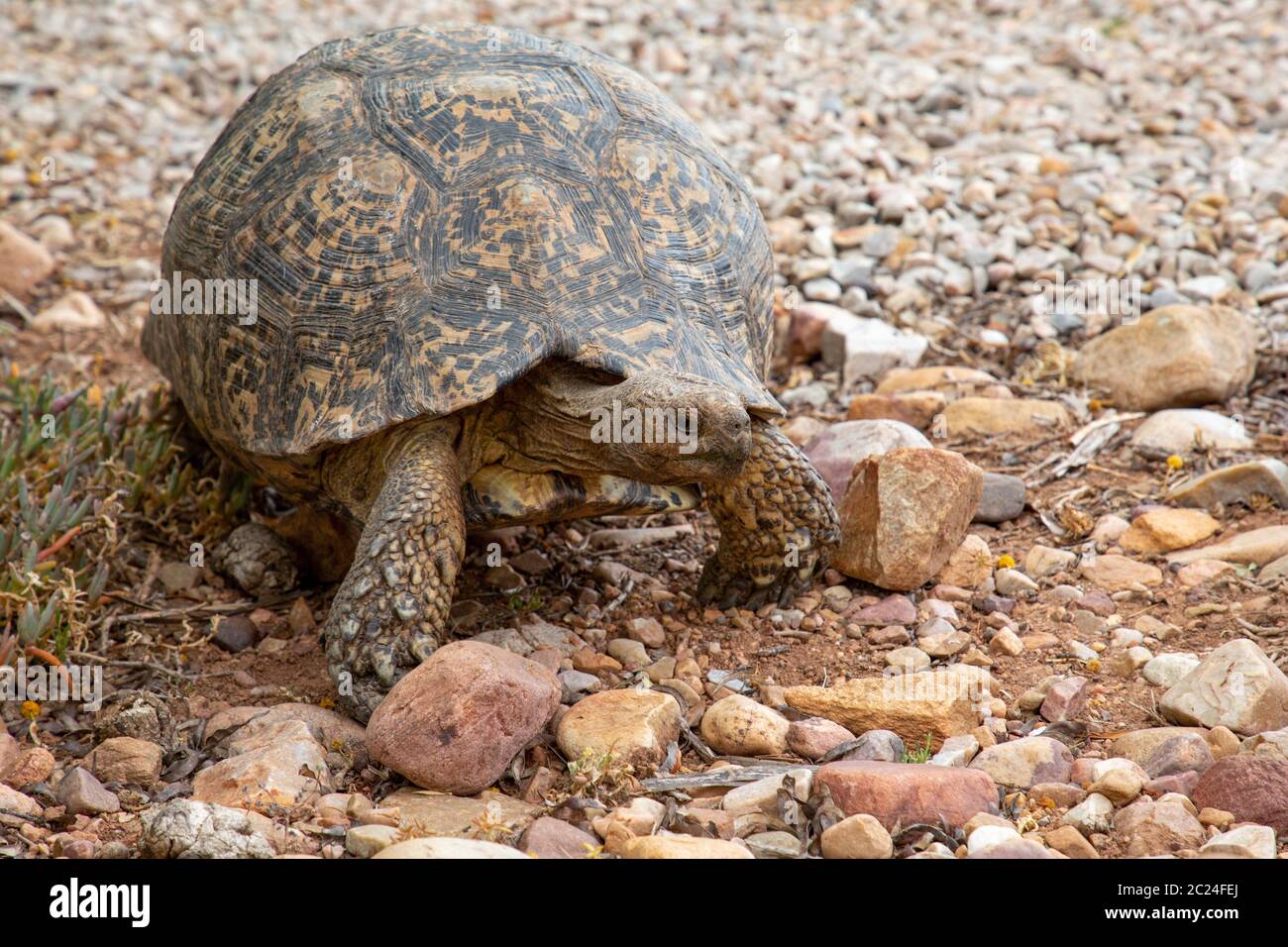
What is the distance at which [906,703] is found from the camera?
3.61 metres

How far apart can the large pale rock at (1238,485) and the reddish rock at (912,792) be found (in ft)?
7.27

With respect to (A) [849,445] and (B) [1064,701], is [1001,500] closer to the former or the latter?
(A) [849,445]

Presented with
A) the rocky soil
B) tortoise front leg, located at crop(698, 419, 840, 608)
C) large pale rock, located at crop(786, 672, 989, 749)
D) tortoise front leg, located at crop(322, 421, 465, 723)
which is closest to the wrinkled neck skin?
tortoise front leg, located at crop(322, 421, 465, 723)

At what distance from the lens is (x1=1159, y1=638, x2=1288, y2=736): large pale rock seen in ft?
11.2

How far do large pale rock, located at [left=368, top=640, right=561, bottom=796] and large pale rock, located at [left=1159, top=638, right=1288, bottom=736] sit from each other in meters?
1.76

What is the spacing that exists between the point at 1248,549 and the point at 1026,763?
1.65 meters

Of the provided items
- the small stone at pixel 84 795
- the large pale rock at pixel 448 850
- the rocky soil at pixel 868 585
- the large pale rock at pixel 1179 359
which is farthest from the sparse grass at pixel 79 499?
the large pale rock at pixel 1179 359

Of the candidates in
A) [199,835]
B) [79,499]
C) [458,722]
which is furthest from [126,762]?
[79,499]

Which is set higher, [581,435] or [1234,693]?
[581,435]

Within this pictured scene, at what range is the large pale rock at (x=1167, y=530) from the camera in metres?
4.64

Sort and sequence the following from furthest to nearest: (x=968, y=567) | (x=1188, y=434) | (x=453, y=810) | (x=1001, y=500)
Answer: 1. (x=1188, y=434)
2. (x=1001, y=500)
3. (x=968, y=567)
4. (x=453, y=810)

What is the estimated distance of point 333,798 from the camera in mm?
3250

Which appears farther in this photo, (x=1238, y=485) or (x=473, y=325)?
(x=1238, y=485)

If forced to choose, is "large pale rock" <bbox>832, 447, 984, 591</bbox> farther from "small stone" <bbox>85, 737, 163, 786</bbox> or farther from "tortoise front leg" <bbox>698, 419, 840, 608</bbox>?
"small stone" <bbox>85, 737, 163, 786</bbox>
